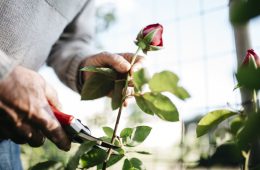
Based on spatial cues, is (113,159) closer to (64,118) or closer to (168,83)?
(64,118)

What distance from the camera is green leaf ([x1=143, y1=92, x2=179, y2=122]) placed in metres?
0.57

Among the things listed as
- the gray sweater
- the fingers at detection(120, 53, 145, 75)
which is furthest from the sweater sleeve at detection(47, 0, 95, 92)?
the fingers at detection(120, 53, 145, 75)

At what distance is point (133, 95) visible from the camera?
2.04 ft

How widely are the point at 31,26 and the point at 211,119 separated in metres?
0.66

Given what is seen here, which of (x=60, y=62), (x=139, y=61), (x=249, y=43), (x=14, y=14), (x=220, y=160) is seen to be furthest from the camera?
(x=60, y=62)

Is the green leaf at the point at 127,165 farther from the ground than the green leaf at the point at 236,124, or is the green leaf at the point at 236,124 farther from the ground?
the green leaf at the point at 236,124

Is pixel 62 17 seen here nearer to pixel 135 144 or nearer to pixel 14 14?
pixel 14 14

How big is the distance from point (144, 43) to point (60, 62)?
2.59 feet

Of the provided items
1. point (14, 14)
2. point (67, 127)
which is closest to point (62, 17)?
point (14, 14)

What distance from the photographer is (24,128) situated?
0.61 meters

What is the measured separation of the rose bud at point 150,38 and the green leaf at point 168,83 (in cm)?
18

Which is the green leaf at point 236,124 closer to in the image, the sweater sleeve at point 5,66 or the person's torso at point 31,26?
the sweater sleeve at point 5,66

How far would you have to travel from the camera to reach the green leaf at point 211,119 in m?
0.63

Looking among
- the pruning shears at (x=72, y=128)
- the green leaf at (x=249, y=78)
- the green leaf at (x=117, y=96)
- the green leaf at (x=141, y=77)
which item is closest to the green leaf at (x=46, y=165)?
the pruning shears at (x=72, y=128)
